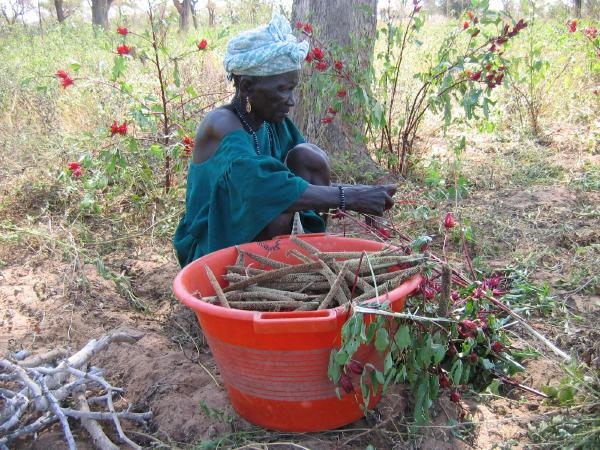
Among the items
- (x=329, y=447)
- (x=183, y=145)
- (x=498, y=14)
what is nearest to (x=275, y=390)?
(x=329, y=447)

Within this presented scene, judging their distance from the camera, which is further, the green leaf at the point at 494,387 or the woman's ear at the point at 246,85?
the woman's ear at the point at 246,85

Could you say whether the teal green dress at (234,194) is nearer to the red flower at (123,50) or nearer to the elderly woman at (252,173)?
the elderly woman at (252,173)

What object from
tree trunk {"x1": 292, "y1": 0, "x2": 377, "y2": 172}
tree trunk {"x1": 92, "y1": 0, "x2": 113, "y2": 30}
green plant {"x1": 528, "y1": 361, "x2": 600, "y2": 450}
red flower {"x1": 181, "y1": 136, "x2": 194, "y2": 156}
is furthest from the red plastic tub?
tree trunk {"x1": 92, "y1": 0, "x2": 113, "y2": 30}

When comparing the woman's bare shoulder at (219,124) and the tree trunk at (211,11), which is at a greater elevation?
the tree trunk at (211,11)

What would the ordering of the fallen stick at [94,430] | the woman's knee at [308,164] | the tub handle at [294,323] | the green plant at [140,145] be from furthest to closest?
the green plant at [140,145] < the woman's knee at [308,164] < the fallen stick at [94,430] < the tub handle at [294,323]

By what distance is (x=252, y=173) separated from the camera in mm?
1927

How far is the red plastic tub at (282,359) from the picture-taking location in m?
1.37

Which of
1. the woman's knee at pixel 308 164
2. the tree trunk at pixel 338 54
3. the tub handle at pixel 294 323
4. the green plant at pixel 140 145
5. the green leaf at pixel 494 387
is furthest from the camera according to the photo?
the tree trunk at pixel 338 54

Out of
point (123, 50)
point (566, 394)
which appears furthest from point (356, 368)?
point (123, 50)

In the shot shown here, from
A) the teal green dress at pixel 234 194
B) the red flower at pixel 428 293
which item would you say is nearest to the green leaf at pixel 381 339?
the red flower at pixel 428 293

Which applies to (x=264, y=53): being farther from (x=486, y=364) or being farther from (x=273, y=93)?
(x=486, y=364)

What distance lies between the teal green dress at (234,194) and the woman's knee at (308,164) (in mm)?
179

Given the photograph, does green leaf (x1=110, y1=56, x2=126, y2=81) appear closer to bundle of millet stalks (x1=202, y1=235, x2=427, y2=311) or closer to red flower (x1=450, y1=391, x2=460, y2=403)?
bundle of millet stalks (x1=202, y1=235, x2=427, y2=311)

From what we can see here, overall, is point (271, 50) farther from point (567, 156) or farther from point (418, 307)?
point (567, 156)
